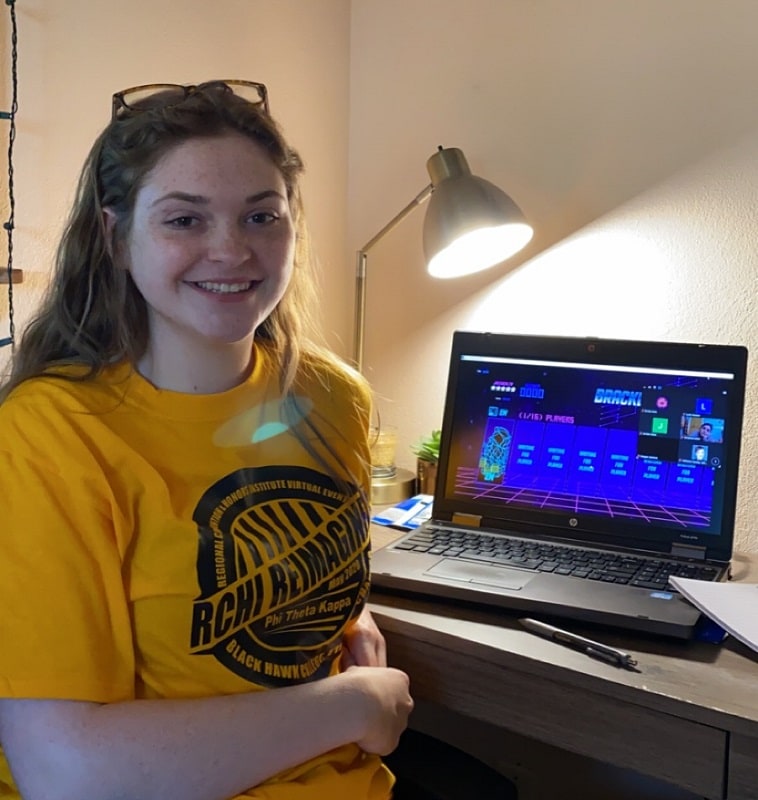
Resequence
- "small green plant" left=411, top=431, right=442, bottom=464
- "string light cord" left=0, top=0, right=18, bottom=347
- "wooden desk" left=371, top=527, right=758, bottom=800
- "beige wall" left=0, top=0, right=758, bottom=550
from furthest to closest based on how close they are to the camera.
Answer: "small green plant" left=411, top=431, right=442, bottom=464
"beige wall" left=0, top=0, right=758, bottom=550
"string light cord" left=0, top=0, right=18, bottom=347
"wooden desk" left=371, top=527, right=758, bottom=800

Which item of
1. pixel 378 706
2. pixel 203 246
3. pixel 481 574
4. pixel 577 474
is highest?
pixel 203 246

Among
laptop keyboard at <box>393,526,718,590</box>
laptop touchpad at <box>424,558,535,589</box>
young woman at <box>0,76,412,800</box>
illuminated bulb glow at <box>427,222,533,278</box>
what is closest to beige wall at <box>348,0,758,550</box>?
illuminated bulb glow at <box>427,222,533,278</box>

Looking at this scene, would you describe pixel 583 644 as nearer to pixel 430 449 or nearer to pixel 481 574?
pixel 481 574

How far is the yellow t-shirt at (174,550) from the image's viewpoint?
0.76m

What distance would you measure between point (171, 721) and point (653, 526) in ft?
2.35

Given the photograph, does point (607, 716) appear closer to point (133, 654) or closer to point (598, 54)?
point (133, 654)

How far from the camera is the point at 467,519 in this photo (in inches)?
50.9

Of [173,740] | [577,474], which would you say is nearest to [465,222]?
[577,474]

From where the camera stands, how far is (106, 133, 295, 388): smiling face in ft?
2.84

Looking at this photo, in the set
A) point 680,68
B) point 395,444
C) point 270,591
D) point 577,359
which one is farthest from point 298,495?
point 680,68

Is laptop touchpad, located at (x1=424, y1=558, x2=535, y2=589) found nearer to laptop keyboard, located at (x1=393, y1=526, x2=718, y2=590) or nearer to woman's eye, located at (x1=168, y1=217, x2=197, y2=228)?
laptop keyboard, located at (x1=393, y1=526, x2=718, y2=590)

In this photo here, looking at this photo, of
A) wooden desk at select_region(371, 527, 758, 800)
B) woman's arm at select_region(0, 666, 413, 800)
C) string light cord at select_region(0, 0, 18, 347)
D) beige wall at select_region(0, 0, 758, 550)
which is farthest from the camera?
beige wall at select_region(0, 0, 758, 550)

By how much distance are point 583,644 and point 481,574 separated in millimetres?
183

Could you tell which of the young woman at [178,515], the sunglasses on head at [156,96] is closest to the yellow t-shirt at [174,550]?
the young woman at [178,515]
